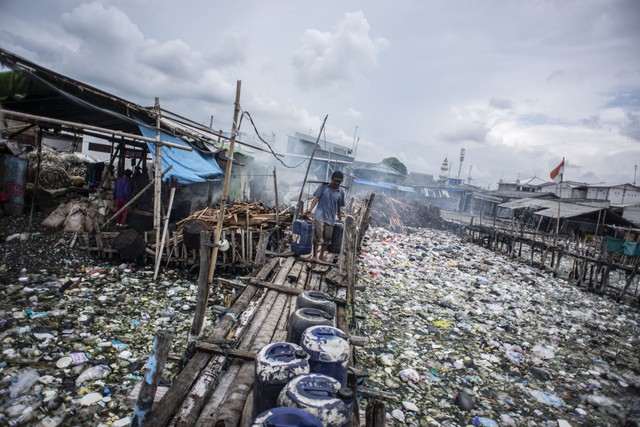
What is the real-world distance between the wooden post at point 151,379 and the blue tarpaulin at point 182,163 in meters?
5.69

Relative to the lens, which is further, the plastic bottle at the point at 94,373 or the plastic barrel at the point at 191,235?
the plastic barrel at the point at 191,235

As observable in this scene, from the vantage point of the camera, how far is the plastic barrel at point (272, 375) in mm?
2051

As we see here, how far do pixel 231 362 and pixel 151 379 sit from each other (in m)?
0.92

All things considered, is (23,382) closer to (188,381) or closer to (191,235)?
(188,381)

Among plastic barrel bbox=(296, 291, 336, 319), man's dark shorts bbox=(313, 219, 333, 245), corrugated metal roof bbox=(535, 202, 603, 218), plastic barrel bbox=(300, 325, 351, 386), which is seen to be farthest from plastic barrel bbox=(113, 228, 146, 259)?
corrugated metal roof bbox=(535, 202, 603, 218)

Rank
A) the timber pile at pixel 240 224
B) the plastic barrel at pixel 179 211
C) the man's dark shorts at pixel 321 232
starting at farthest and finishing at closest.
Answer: the plastic barrel at pixel 179 211 → the timber pile at pixel 240 224 → the man's dark shorts at pixel 321 232

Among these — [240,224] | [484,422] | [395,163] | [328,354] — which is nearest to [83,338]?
[328,354]

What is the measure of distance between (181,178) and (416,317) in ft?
21.1

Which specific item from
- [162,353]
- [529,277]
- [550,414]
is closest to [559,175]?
[529,277]

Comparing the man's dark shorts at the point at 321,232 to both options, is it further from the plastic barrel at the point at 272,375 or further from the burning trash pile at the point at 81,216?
the burning trash pile at the point at 81,216

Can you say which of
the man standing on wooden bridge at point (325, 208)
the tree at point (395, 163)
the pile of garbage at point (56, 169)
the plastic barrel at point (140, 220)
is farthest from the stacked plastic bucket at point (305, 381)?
the tree at point (395, 163)

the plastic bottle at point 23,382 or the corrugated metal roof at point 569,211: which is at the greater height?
the corrugated metal roof at point 569,211

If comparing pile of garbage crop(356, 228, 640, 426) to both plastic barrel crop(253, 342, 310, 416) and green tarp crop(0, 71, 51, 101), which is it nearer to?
plastic barrel crop(253, 342, 310, 416)

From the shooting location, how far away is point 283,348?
2.29 m
